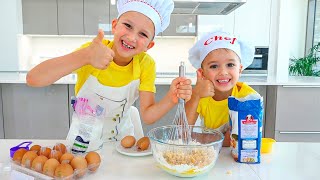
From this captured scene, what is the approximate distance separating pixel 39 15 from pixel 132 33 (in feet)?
10.0

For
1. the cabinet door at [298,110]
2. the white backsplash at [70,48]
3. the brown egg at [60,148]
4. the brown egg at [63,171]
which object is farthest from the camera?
the white backsplash at [70,48]

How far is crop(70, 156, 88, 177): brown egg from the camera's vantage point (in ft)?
2.02

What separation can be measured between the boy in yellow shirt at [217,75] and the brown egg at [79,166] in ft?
1.39

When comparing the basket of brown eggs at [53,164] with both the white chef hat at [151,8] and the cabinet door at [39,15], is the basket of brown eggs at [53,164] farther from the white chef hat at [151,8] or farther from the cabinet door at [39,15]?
the cabinet door at [39,15]

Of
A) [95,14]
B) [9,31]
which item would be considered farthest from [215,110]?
[9,31]

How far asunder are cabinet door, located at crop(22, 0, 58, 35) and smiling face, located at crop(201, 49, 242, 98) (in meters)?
3.02

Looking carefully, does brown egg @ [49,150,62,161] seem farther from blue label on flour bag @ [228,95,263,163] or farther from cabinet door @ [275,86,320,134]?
cabinet door @ [275,86,320,134]

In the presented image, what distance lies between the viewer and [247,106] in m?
0.72

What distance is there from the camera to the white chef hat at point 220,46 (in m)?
0.91

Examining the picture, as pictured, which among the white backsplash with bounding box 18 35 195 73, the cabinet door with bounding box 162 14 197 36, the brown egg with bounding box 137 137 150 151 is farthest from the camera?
the white backsplash with bounding box 18 35 195 73

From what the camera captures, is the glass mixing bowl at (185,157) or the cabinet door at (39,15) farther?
the cabinet door at (39,15)

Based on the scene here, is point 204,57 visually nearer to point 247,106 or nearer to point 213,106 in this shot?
point 213,106

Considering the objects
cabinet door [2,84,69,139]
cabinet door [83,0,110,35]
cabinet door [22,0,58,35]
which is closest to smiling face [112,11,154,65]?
cabinet door [2,84,69,139]

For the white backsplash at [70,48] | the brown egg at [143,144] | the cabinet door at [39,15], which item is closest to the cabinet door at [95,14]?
the white backsplash at [70,48]
